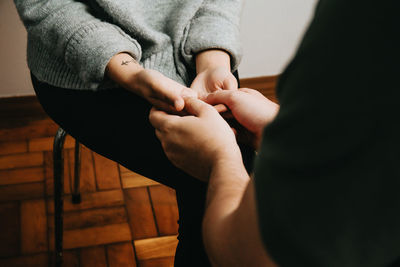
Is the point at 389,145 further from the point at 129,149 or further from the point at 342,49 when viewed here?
the point at 129,149

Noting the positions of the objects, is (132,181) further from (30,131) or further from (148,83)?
(148,83)

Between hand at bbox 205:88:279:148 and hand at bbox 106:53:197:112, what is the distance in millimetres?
53

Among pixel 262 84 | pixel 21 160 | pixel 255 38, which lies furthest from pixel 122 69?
pixel 262 84

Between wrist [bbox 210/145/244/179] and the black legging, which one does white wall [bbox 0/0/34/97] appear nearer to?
the black legging

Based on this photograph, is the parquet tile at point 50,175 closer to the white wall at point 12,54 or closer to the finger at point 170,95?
the white wall at point 12,54

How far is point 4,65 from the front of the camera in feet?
4.84

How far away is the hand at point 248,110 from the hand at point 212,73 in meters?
0.05

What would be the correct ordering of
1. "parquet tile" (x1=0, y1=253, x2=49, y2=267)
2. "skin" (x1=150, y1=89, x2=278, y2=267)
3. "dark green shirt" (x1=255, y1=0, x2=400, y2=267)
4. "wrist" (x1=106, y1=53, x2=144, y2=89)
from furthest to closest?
"parquet tile" (x1=0, y1=253, x2=49, y2=267) < "wrist" (x1=106, y1=53, x2=144, y2=89) < "skin" (x1=150, y1=89, x2=278, y2=267) < "dark green shirt" (x1=255, y1=0, x2=400, y2=267)

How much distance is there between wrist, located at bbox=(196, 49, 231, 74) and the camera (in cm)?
78

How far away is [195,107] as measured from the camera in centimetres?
63

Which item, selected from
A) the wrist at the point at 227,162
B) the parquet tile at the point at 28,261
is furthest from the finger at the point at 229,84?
the parquet tile at the point at 28,261

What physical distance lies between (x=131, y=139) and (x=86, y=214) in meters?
0.60

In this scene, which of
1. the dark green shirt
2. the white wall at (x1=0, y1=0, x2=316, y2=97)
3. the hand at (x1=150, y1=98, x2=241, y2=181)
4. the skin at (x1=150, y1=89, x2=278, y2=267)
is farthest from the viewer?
the white wall at (x1=0, y1=0, x2=316, y2=97)

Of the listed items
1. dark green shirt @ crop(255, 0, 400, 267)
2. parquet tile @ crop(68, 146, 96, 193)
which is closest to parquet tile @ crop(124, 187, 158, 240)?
parquet tile @ crop(68, 146, 96, 193)
